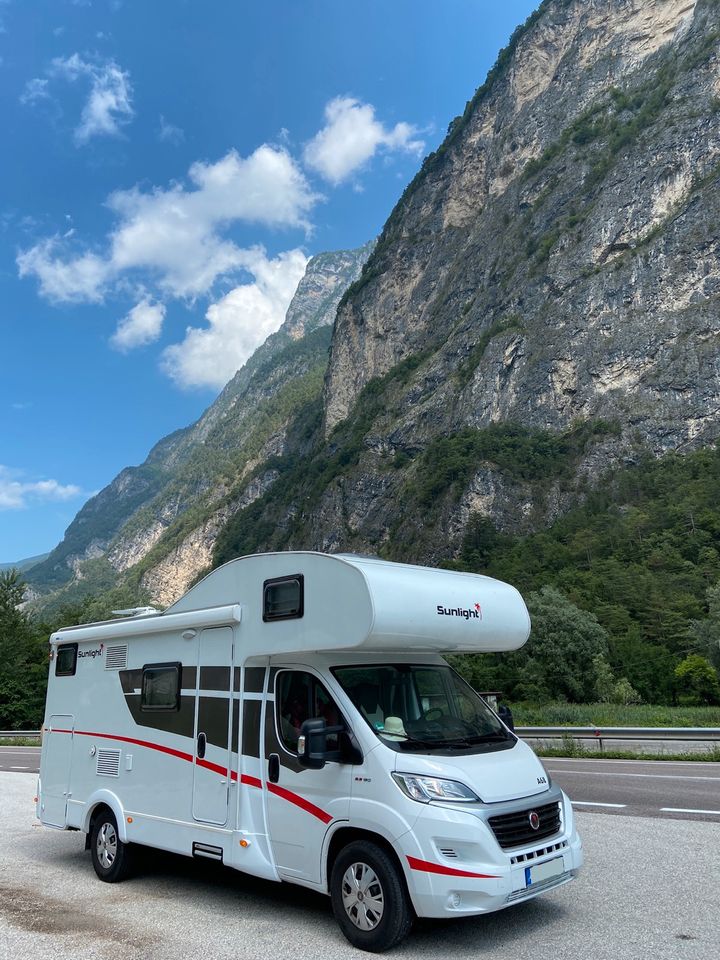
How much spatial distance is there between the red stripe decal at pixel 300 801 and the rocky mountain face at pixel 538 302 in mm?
84995

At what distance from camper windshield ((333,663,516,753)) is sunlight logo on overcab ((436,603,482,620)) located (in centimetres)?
52

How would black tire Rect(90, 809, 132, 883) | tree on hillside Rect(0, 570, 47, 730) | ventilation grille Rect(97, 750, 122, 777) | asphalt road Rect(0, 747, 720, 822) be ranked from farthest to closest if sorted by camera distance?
tree on hillside Rect(0, 570, 47, 730), asphalt road Rect(0, 747, 720, 822), ventilation grille Rect(97, 750, 122, 777), black tire Rect(90, 809, 132, 883)

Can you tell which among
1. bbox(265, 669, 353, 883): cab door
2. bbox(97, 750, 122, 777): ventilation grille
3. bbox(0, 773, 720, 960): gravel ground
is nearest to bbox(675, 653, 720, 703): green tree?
bbox(0, 773, 720, 960): gravel ground

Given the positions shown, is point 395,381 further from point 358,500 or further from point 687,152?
point 687,152

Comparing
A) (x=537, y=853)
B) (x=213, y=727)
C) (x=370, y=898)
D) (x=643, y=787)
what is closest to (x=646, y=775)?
(x=643, y=787)

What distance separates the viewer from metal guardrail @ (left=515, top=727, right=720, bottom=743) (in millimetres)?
17297

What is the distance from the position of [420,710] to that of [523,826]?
1163 millimetres

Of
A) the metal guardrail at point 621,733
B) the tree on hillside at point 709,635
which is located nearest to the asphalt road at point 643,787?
the metal guardrail at point 621,733

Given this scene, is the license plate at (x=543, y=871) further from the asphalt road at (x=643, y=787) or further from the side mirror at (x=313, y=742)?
the asphalt road at (x=643, y=787)

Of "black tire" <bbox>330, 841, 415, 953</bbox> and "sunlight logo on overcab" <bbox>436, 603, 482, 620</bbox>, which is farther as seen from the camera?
"sunlight logo on overcab" <bbox>436, 603, 482, 620</bbox>

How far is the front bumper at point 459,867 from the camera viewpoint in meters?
4.95

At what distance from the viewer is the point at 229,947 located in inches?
213

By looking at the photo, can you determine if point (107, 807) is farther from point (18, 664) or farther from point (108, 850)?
point (18, 664)

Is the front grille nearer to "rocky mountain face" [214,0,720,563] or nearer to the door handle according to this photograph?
the door handle
